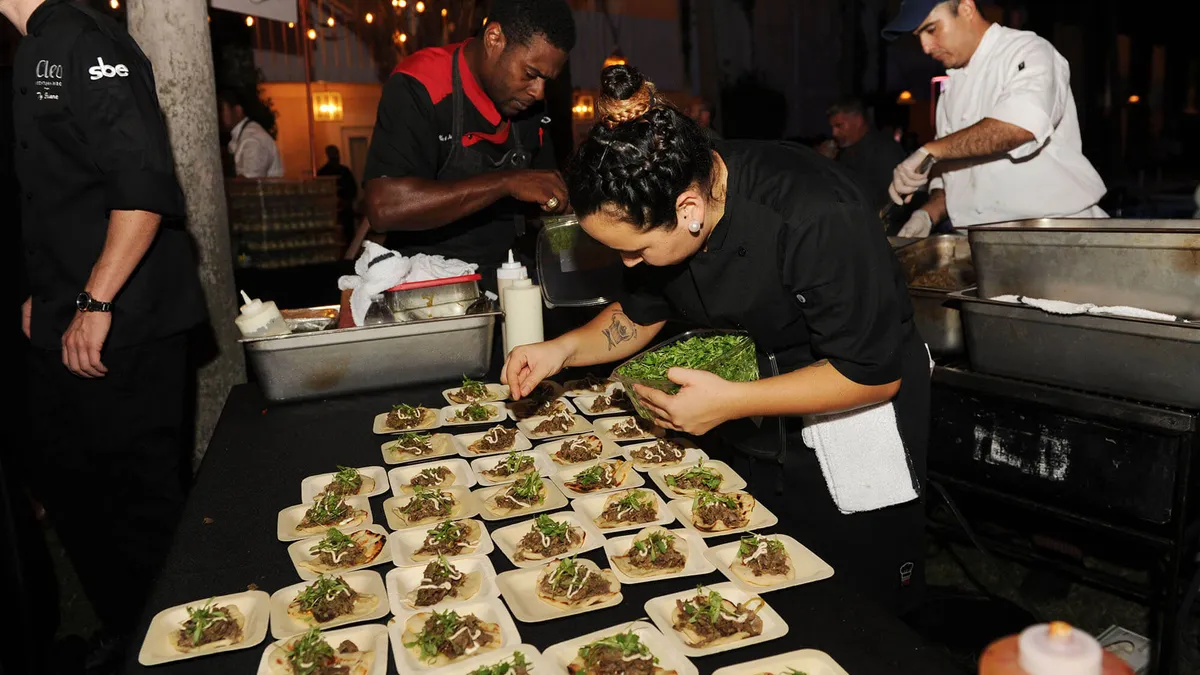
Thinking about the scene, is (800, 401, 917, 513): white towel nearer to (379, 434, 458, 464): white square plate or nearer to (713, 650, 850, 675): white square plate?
(713, 650, 850, 675): white square plate

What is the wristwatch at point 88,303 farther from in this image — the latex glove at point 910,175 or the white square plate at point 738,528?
the latex glove at point 910,175

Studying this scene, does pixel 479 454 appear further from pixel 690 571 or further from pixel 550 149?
pixel 550 149

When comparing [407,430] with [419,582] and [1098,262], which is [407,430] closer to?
[419,582]

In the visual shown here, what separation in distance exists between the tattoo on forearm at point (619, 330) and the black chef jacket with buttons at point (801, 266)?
346 millimetres

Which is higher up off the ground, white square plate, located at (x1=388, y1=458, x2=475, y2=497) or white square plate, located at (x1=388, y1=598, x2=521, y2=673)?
white square plate, located at (x1=388, y1=458, x2=475, y2=497)

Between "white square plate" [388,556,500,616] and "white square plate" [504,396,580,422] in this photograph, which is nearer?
"white square plate" [388,556,500,616]

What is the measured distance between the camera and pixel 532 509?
1768 millimetres

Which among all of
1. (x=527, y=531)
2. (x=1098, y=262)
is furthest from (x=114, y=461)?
(x=1098, y=262)

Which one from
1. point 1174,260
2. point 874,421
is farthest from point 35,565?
point 1174,260

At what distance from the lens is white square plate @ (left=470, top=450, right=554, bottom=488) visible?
1.98 metres

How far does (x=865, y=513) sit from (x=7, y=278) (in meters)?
3.95

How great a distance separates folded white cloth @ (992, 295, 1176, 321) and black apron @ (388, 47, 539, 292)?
5.58ft

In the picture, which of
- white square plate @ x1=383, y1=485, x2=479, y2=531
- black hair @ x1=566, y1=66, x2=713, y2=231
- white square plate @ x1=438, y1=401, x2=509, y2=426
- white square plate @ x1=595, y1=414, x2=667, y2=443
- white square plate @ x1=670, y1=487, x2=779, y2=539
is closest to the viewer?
black hair @ x1=566, y1=66, x2=713, y2=231

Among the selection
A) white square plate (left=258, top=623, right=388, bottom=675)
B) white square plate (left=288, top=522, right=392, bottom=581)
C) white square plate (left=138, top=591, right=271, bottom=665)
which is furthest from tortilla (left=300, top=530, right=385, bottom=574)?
white square plate (left=258, top=623, right=388, bottom=675)
